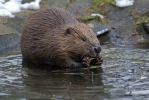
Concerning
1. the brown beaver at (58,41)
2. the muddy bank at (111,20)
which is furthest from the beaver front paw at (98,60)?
the muddy bank at (111,20)

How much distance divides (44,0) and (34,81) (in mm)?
3874

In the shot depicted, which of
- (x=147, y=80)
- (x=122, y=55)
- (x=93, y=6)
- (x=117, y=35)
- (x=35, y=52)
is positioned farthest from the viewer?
(x=93, y=6)

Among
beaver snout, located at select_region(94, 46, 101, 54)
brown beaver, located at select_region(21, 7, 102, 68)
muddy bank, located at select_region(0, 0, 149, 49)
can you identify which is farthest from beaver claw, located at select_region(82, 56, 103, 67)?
muddy bank, located at select_region(0, 0, 149, 49)

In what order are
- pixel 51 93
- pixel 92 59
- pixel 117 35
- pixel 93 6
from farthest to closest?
pixel 93 6
pixel 117 35
pixel 92 59
pixel 51 93

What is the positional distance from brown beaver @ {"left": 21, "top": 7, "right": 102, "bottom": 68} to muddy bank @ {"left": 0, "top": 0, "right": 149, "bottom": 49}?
47.1 inches

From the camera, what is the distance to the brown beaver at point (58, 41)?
5.05m

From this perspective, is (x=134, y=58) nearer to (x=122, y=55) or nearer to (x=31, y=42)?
(x=122, y=55)

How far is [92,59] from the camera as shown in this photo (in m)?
5.10

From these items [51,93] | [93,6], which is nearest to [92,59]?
[51,93]

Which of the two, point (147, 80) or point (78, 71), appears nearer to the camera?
point (147, 80)

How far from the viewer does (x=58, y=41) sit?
5.23 metres

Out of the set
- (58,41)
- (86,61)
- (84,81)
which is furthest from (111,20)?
(84,81)

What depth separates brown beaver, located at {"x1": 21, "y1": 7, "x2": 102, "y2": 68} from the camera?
5.05m

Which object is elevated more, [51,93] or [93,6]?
[93,6]
